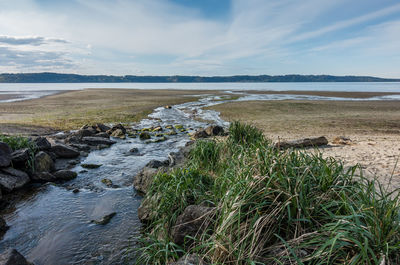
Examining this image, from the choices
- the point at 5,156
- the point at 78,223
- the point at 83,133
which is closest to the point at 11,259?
the point at 78,223

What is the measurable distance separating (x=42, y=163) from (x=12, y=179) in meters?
1.60

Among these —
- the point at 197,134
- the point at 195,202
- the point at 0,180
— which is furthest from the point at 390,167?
the point at 0,180

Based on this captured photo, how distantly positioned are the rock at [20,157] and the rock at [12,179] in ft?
1.64

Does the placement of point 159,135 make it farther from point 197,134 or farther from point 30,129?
point 30,129

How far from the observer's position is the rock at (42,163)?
34.5ft

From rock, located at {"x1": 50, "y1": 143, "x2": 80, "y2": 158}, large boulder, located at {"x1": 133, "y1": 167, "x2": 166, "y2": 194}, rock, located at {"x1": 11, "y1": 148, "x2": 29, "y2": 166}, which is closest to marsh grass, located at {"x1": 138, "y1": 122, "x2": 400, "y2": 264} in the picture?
large boulder, located at {"x1": 133, "y1": 167, "x2": 166, "y2": 194}

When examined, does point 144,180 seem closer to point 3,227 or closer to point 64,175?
point 64,175

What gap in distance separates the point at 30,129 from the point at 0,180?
12230mm

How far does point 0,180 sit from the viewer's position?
877 centimetres

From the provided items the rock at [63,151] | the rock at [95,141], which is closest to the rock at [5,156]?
the rock at [63,151]

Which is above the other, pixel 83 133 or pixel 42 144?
pixel 42 144

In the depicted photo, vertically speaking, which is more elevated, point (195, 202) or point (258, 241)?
point (258, 241)

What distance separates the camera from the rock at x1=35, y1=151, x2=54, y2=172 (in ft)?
34.5

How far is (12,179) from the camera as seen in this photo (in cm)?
922
